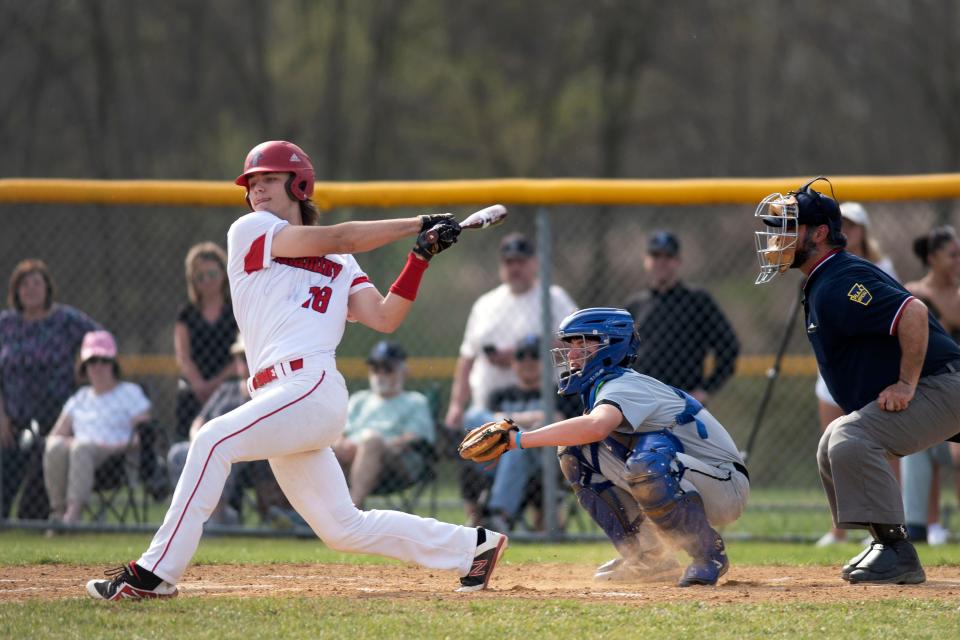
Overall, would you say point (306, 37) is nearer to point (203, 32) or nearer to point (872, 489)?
point (203, 32)

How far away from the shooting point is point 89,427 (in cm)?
888

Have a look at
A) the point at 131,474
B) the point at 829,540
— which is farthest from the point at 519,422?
the point at 131,474

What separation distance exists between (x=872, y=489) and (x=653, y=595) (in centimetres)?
105

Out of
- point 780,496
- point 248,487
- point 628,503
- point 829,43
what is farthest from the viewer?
point 829,43

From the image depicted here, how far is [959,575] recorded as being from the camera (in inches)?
239

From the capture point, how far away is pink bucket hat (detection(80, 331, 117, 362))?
29.4ft

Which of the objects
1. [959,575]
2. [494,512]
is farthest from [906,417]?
[494,512]

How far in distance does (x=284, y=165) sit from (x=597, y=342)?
1.52 metres

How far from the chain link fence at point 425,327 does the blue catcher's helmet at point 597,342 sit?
2.57 meters

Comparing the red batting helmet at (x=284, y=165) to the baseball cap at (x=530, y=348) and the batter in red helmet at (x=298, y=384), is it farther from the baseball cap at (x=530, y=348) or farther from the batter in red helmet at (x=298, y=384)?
the baseball cap at (x=530, y=348)

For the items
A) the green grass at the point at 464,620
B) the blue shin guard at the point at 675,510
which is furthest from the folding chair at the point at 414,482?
the green grass at the point at 464,620

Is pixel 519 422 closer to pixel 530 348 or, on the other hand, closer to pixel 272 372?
pixel 530 348

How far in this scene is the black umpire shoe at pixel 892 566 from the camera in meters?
5.59

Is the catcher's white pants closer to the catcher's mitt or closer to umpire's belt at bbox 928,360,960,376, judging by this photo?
the catcher's mitt
